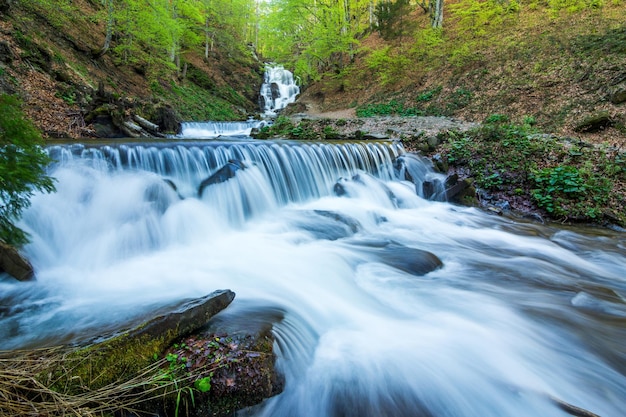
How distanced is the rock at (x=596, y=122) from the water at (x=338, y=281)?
15.3 feet

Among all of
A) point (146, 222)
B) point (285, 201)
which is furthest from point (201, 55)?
point (146, 222)

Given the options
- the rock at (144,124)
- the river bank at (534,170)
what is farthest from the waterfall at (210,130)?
the river bank at (534,170)

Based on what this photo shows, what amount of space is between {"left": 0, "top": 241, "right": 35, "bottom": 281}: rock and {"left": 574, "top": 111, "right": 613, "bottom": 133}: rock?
12.9 m

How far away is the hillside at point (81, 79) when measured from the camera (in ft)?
29.0

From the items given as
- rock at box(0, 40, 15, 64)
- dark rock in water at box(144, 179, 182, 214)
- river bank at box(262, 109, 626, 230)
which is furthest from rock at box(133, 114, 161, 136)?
river bank at box(262, 109, 626, 230)

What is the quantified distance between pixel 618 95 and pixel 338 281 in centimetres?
1101

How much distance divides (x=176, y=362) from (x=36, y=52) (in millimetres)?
12551

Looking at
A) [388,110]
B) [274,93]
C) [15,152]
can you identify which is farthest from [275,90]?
[15,152]

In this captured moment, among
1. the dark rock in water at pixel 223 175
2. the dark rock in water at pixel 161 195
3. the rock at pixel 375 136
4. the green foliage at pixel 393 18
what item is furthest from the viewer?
the green foliage at pixel 393 18

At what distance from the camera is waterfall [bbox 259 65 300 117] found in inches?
1032

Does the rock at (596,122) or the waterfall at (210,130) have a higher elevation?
the waterfall at (210,130)

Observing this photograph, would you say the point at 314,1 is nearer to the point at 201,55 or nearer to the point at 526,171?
the point at 201,55

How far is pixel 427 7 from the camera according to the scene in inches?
910

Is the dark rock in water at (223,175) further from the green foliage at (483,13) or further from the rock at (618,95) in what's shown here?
the green foliage at (483,13)
